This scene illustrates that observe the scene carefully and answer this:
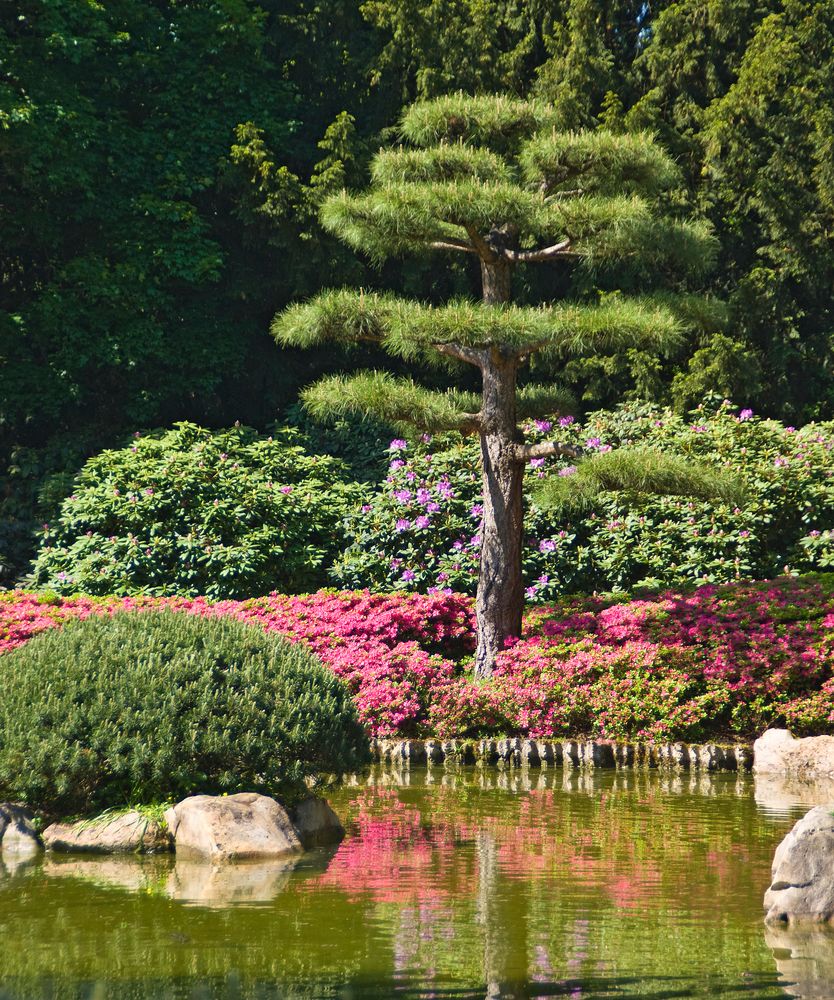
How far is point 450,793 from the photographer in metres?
9.61

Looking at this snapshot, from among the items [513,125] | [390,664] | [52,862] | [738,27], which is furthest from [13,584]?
[738,27]

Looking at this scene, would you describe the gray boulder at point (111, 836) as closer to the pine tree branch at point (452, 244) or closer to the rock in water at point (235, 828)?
the rock in water at point (235, 828)

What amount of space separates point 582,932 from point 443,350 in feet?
23.1

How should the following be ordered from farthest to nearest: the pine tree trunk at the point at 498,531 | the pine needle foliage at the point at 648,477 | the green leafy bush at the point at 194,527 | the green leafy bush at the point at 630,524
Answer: the green leafy bush at the point at 194,527 < the green leafy bush at the point at 630,524 < the pine tree trunk at the point at 498,531 < the pine needle foliage at the point at 648,477

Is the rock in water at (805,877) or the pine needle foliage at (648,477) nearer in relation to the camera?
the rock in water at (805,877)

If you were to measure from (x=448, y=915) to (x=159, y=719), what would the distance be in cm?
238

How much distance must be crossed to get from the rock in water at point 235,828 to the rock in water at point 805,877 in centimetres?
279

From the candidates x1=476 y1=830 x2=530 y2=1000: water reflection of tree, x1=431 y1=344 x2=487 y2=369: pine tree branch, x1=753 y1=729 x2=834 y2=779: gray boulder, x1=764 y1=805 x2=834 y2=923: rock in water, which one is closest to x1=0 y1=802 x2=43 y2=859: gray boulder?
x1=476 y1=830 x2=530 y2=1000: water reflection of tree

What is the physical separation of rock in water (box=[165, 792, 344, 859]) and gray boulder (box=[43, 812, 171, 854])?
125 millimetres

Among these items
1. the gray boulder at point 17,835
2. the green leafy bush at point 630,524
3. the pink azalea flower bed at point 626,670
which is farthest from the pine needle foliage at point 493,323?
the gray boulder at point 17,835

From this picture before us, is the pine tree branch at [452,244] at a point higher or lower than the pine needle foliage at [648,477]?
higher

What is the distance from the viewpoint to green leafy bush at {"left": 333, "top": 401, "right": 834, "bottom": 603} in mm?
14289

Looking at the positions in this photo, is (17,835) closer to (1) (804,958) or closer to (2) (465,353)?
(1) (804,958)

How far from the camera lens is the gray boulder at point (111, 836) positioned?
7.69m
